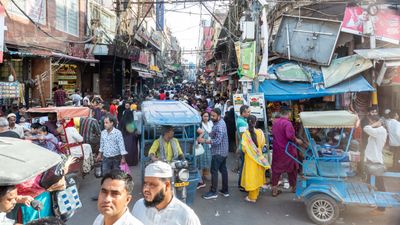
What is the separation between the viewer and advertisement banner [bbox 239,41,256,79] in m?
10.3

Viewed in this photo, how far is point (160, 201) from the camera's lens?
9.97 feet

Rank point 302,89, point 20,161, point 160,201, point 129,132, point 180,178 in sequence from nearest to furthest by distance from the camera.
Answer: point 20,161
point 160,201
point 180,178
point 129,132
point 302,89

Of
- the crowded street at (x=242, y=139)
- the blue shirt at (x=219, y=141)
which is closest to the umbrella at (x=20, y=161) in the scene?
the crowded street at (x=242, y=139)

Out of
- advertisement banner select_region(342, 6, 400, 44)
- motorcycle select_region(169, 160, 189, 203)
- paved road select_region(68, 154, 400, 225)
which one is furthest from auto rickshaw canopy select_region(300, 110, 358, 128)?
advertisement banner select_region(342, 6, 400, 44)

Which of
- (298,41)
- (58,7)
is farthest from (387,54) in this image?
(58,7)

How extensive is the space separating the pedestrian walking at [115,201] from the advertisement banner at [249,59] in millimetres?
7970

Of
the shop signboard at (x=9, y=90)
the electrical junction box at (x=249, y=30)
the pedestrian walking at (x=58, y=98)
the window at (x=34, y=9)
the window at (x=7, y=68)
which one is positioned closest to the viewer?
the shop signboard at (x=9, y=90)

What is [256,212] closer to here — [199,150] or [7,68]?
[199,150]

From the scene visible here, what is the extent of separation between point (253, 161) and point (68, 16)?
13762 mm

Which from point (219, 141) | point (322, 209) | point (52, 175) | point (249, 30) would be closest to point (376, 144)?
point (322, 209)

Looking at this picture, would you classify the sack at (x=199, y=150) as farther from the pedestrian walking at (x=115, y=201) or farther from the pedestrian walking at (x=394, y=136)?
the pedestrian walking at (x=115, y=201)

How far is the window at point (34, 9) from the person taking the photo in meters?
13.0

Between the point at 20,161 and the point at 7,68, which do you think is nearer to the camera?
the point at 20,161

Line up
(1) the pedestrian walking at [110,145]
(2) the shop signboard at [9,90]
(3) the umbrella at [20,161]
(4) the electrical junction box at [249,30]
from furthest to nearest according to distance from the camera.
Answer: (4) the electrical junction box at [249,30]
(2) the shop signboard at [9,90]
(1) the pedestrian walking at [110,145]
(3) the umbrella at [20,161]
